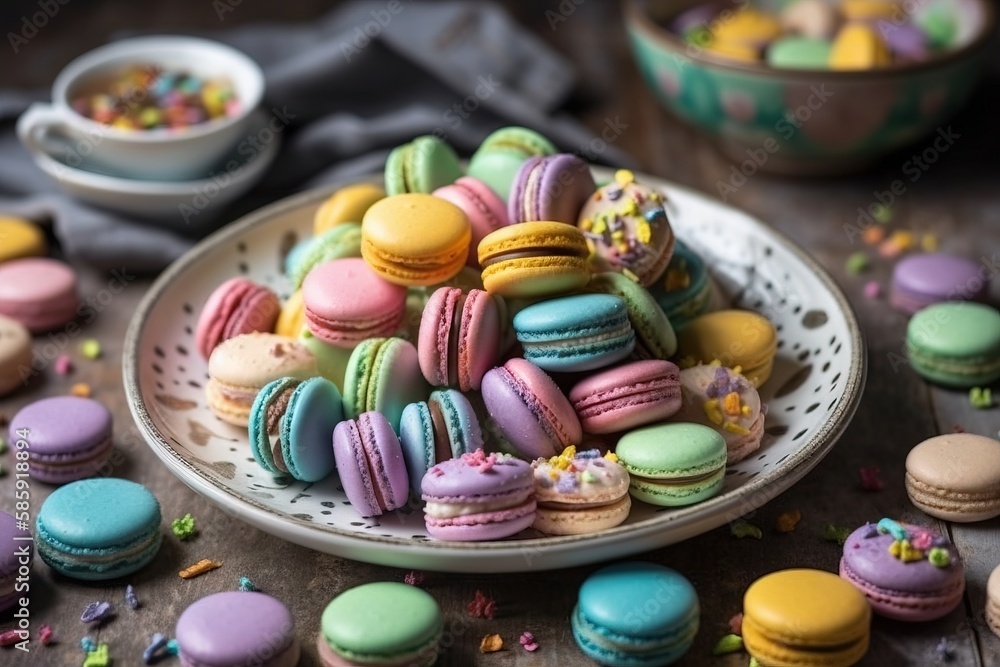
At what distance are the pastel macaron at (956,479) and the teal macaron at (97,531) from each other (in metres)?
1.20

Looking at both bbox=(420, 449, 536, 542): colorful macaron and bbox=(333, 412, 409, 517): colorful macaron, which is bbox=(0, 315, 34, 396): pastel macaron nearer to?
bbox=(333, 412, 409, 517): colorful macaron

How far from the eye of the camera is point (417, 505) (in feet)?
6.24

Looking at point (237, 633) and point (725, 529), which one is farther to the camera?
point (725, 529)

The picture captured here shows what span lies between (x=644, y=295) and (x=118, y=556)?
0.90 m

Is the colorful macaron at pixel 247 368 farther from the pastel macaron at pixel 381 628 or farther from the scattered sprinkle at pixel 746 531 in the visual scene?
the scattered sprinkle at pixel 746 531

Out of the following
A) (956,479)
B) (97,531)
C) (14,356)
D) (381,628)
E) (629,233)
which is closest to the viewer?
(381,628)

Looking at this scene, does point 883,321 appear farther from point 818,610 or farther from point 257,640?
point 257,640

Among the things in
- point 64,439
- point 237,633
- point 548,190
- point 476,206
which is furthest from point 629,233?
point 64,439

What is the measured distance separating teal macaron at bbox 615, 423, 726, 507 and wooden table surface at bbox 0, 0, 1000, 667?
0.14 meters

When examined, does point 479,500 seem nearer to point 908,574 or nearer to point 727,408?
point 727,408

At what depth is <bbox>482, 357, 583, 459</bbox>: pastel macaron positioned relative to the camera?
6.07ft

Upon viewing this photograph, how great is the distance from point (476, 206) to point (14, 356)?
0.93 metres

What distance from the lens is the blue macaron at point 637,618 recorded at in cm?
166

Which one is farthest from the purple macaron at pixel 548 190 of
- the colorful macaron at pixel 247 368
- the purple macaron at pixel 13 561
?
the purple macaron at pixel 13 561
